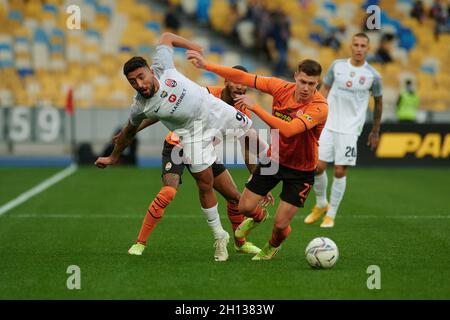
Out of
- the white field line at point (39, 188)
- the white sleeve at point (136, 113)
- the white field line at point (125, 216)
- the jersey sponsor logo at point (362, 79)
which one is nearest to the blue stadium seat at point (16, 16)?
the white field line at point (39, 188)

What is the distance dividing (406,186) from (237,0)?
1323cm

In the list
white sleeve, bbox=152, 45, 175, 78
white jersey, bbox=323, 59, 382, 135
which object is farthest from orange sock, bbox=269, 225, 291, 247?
white jersey, bbox=323, 59, 382, 135

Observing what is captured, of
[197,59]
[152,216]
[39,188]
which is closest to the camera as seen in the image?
[197,59]

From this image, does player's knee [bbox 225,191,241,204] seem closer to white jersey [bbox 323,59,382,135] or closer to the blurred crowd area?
white jersey [bbox 323,59,382,135]

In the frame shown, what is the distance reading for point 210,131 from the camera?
9.51m

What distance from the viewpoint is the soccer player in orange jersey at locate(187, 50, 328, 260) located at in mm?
8977

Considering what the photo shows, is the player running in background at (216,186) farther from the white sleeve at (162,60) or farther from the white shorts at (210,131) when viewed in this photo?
the white sleeve at (162,60)

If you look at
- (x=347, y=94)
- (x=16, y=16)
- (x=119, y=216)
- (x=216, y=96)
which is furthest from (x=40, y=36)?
(x=216, y=96)

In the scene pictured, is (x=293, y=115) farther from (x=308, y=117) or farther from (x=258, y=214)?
(x=258, y=214)

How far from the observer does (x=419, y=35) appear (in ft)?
100

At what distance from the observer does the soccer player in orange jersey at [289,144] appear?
8.98 metres

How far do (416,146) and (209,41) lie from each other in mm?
9432

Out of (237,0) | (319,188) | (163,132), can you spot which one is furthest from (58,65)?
(319,188)

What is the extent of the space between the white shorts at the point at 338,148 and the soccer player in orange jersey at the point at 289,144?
3.19 m
